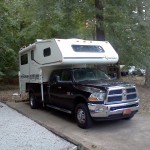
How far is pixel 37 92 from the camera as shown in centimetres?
1184

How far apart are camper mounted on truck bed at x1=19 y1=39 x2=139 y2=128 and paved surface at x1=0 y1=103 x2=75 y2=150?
1.37m

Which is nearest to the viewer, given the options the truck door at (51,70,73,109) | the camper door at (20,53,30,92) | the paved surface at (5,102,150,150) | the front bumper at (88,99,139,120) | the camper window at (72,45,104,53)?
the paved surface at (5,102,150,150)

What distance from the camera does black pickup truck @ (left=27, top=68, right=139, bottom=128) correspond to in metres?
8.07

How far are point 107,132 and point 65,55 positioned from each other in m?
2.84

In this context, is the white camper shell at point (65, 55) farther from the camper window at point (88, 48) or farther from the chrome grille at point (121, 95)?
the chrome grille at point (121, 95)

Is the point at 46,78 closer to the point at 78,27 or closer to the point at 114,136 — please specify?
the point at 114,136

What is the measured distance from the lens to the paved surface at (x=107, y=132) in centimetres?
682

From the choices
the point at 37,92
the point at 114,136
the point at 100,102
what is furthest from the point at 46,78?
the point at 114,136

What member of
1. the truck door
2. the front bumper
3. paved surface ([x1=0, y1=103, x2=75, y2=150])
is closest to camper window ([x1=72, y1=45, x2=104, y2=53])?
the truck door

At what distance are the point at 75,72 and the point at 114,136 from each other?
2.83m

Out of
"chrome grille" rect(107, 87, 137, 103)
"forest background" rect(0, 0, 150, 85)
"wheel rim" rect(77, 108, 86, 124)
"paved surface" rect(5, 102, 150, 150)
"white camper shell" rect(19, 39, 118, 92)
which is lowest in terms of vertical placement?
"paved surface" rect(5, 102, 150, 150)

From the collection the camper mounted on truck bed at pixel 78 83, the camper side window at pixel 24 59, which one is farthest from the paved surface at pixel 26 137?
the camper side window at pixel 24 59

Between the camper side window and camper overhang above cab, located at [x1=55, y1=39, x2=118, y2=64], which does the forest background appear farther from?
camper overhang above cab, located at [x1=55, y1=39, x2=118, y2=64]

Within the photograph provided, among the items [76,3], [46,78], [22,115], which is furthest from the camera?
[76,3]
